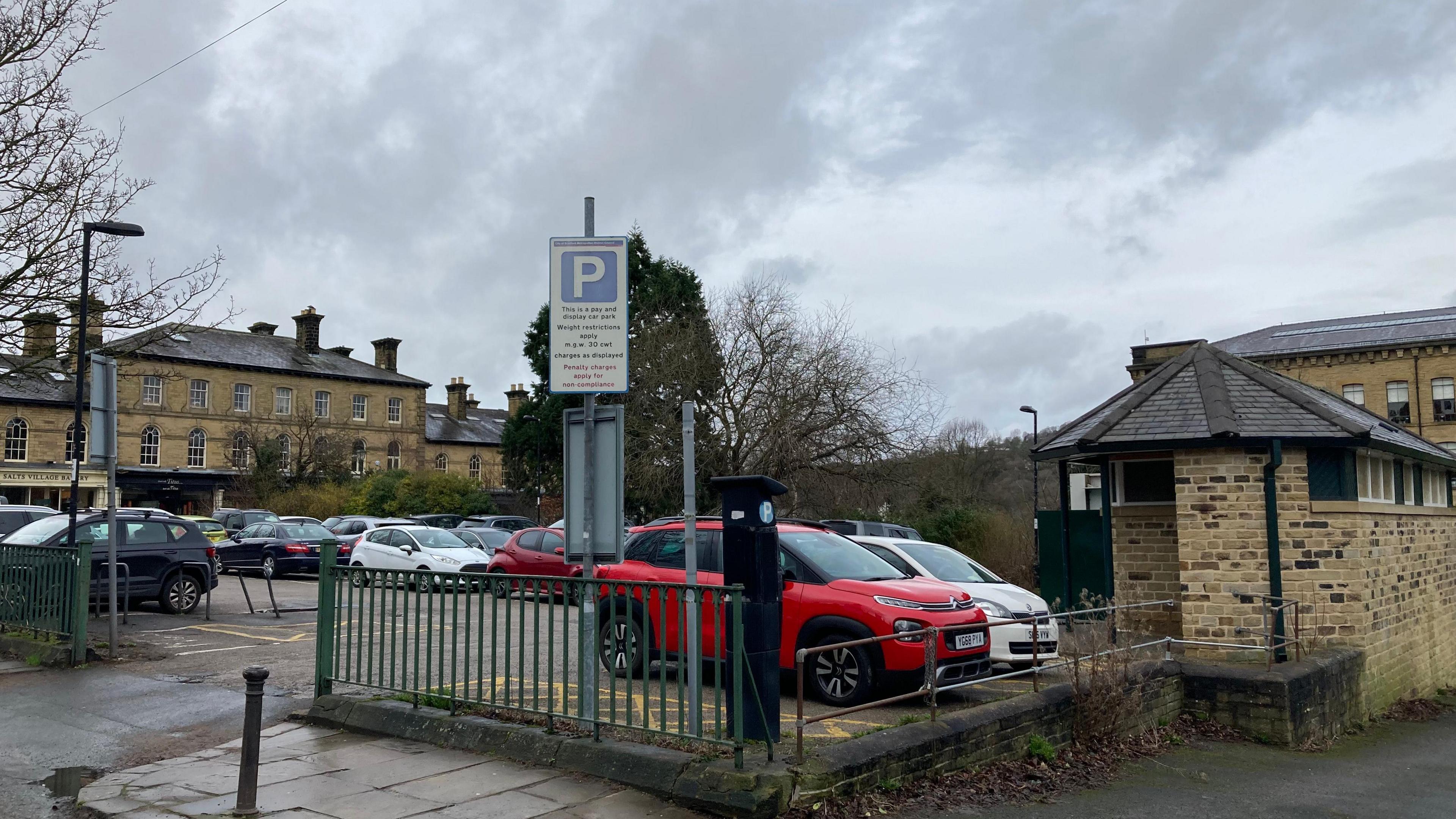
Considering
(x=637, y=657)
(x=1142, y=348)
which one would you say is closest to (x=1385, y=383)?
(x=1142, y=348)

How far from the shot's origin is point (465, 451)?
2667 inches

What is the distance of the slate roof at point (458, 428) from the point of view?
66.8 m

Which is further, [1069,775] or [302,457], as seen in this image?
[302,457]

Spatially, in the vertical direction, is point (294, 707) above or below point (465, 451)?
below

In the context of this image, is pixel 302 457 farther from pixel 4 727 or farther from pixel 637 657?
pixel 637 657

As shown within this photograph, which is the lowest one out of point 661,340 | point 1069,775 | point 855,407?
point 1069,775

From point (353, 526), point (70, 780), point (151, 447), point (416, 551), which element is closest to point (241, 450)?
point (151, 447)

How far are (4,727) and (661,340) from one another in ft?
84.4

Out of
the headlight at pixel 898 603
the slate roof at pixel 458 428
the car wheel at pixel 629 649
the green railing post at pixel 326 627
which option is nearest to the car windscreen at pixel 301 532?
the green railing post at pixel 326 627

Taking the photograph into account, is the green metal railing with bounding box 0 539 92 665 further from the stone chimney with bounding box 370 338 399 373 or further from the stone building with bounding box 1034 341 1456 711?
the stone chimney with bounding box 370 338 399 373

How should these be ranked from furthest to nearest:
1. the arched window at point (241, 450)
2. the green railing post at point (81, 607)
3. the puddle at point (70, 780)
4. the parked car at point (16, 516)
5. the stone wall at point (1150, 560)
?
1. the arched window at point (241, 450)
2. the parked car at point (16, 516)
3. the stone wall at point (1150, 560)
4. the green railing post at point (81, 607)
5. the puddle at point (70, 780)

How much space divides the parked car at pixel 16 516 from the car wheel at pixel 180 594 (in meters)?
6.15

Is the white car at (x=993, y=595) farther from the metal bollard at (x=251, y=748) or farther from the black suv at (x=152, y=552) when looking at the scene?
the black suv at (x=152, y=552)

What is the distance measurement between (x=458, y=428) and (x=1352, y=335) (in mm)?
51246
